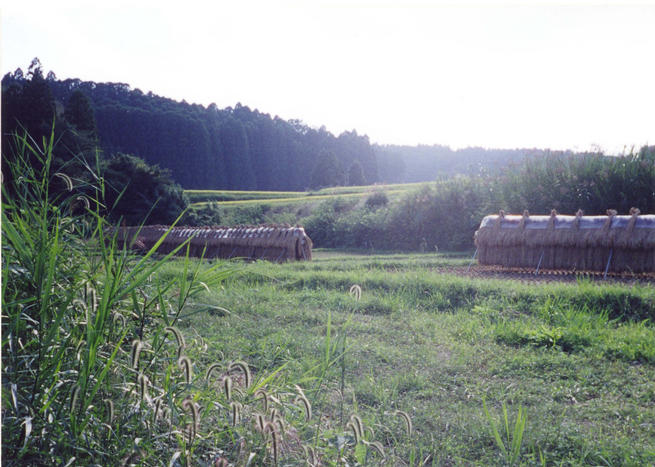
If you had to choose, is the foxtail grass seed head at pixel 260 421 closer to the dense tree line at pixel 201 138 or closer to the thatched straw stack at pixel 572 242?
the dense tree line at pixel 201 138

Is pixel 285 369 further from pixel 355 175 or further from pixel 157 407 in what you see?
pixel 355 175

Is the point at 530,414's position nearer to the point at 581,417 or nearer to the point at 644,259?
the point at 581,417

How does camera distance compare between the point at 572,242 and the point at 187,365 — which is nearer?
the point at 187,365

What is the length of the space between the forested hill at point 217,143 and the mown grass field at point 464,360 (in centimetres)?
227

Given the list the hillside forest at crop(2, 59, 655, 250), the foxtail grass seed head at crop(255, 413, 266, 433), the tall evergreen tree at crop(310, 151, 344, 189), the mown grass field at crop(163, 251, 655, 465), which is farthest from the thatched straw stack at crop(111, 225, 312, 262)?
the tall evergreen tree at crop(310, 151, 344, 189)

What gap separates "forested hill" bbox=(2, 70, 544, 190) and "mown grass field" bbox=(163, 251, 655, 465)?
7.44 ft

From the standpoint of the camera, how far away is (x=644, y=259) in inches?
218

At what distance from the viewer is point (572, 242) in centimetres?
595

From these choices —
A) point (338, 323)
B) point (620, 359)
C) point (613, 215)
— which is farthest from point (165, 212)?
point (620, 359)

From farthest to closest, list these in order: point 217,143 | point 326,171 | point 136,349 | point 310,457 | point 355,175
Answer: point 355,175, point 326,171, point 217,143, point 310,457, point 136,349

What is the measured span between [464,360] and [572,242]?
3.86 meters

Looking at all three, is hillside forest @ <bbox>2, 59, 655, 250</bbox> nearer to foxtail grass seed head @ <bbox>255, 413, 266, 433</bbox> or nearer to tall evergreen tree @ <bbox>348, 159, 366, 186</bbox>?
foxtail grass seed head @ <bbox>255, 413, 266, 433</bbox>

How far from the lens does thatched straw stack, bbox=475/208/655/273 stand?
5.55 meters

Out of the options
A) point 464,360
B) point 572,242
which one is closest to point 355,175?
point 572,242
